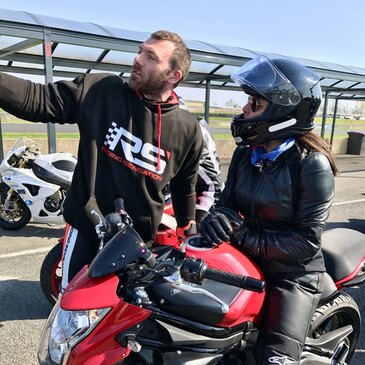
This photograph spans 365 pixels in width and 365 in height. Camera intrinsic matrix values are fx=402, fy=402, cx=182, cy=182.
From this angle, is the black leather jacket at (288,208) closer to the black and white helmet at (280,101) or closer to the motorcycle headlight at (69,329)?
the black and white helmet at (280,101)

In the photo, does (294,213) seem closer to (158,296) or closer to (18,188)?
(158,296)

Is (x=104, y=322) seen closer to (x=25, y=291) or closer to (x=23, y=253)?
(x=25, y=291)

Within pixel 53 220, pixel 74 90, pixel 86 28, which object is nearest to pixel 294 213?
pixel 74 90

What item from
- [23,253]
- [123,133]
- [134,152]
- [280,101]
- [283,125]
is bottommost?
[23,253]

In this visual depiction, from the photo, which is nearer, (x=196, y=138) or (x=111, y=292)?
(x=111, y=292)

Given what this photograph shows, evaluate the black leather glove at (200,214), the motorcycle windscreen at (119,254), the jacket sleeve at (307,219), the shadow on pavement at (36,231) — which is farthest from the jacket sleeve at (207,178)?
the shadow on pavement at (36,231)

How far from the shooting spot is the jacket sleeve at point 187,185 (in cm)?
264

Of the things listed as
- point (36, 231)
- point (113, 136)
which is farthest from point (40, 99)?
point (36, 231)

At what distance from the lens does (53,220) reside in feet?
18.4

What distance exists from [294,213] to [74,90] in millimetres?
1379

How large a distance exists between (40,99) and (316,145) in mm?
1481

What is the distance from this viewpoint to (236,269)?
184 cm

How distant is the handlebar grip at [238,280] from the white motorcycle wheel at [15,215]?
4.92 metres

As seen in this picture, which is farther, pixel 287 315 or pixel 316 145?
pixel 316 145
